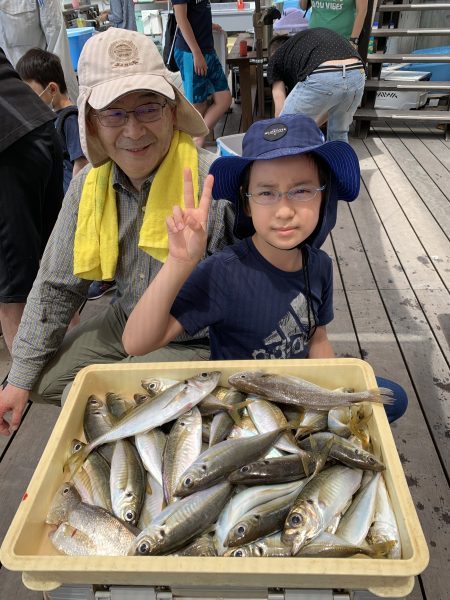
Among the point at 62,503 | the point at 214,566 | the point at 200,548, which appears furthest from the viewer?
the point at 62,503

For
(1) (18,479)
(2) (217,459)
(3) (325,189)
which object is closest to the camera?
(2) (217,459)

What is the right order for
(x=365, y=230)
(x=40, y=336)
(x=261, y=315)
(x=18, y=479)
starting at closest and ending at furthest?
(x=261, y=315) → (x=40, y=336) → (x=18, y=479) → (x=365, y=230)

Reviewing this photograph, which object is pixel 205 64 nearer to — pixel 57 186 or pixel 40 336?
pixel 57 186

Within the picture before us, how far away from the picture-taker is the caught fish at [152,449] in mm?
1120

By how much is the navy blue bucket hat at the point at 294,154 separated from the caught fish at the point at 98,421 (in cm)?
71

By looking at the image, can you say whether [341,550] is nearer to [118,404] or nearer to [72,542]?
[72,542]

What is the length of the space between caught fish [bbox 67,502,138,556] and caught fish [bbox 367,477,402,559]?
1.57 ft

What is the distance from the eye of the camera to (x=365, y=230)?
4.10m

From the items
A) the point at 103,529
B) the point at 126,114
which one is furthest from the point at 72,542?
the point at 126,114

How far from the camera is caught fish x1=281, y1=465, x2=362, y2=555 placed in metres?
0.92

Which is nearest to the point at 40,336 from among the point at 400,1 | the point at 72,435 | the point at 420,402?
the point at 72,435

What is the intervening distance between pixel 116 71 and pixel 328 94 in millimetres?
2842

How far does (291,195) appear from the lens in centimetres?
131

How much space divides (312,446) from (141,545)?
0.44m
